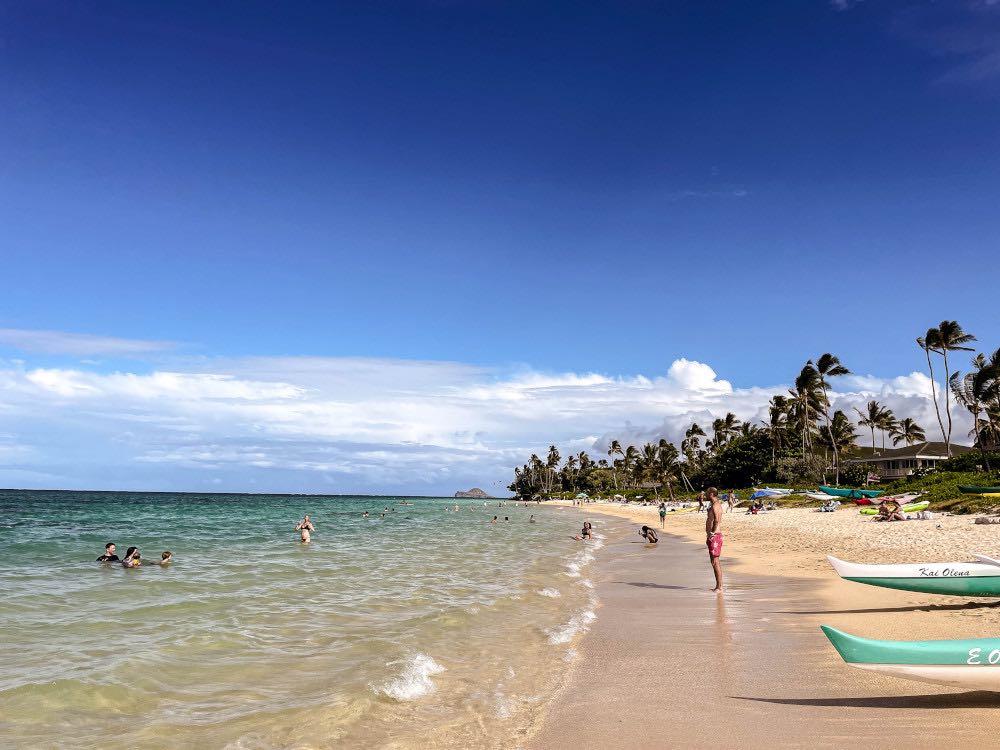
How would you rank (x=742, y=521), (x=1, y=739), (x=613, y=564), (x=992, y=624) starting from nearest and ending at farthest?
(x=1, y=739) → (x=992, y=624) → (x=613, y=564) → (x=742, y=521)

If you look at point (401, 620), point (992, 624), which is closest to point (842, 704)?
point (992, 624)

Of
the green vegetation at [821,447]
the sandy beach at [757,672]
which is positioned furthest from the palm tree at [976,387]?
the sandy beach at [757,672]

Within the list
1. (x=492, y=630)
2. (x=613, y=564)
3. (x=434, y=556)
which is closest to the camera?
(x=492, y=630)

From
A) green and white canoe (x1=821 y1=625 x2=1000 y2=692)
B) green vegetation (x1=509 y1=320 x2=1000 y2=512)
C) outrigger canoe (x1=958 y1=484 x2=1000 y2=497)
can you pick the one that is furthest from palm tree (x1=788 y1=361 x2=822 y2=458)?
green and white canoe (x1=821 y1=625 x2=1000 y2=692)

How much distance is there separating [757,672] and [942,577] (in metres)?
4.47

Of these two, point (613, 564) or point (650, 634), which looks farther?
point (613, 564)

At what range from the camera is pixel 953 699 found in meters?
5.77

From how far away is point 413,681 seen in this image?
24.4 ft

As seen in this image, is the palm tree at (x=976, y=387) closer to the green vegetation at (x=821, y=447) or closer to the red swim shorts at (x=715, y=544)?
the green vegetation at (x=821, y=447)

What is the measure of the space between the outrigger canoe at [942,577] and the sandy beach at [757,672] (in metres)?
0.33

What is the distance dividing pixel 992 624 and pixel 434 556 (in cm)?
1694

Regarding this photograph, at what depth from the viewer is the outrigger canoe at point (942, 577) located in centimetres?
925

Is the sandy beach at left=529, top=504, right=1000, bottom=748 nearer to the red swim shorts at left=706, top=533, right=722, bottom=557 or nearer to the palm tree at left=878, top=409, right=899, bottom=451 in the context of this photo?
the red swim shorts at left=706, top=533, right=722, bottom=557

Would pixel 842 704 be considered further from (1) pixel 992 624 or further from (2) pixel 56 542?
(2) pixel 56 542
